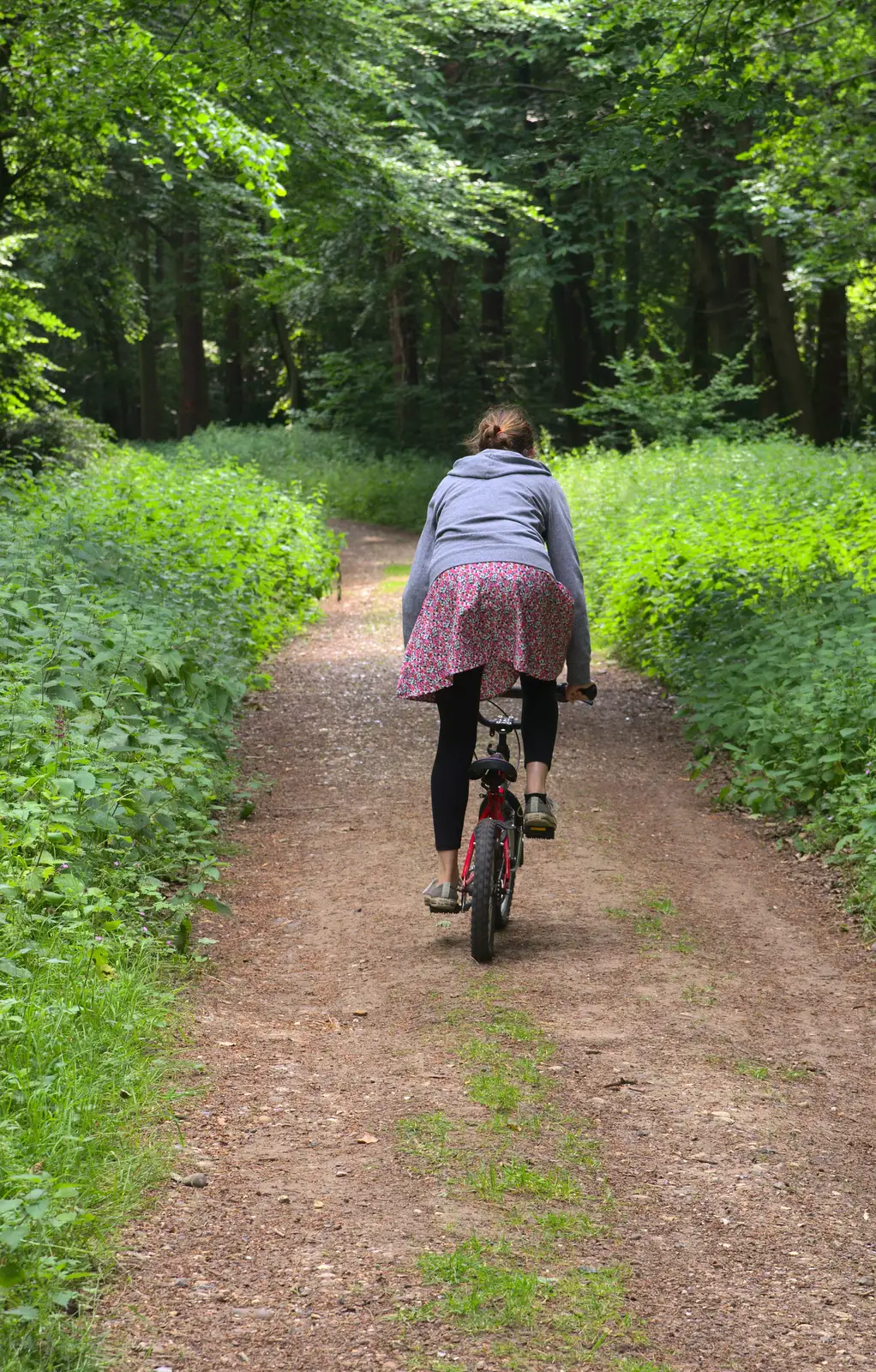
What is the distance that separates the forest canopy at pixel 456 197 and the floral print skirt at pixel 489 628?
283 inches

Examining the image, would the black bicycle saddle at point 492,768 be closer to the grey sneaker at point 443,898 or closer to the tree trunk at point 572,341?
the grey sneaker at point 443,898

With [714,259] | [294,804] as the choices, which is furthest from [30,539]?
[714,259]

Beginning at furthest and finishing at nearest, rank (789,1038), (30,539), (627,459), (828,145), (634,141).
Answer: (627,459), (828,145), (634,141), (30,539), (789,1038)

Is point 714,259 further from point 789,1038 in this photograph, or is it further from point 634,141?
point 789,1038

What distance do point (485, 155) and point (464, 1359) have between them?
23.6m

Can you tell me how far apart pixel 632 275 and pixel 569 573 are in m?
31.7

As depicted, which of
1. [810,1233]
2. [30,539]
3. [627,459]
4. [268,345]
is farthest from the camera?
[268,345]

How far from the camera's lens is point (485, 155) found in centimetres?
2369

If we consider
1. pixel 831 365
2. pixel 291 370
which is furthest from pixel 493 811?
pixel 291 370

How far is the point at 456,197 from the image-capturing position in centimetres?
1758

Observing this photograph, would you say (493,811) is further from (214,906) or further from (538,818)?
(214,906)

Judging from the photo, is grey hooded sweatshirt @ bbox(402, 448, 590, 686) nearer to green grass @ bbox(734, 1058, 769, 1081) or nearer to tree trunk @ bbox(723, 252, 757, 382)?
green grass @ bbox(734, 1058, 769, 1081)

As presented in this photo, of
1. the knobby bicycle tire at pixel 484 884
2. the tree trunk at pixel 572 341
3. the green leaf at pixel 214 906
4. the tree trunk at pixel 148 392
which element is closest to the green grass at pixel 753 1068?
the knobby bicycle tire at pixel 484 884

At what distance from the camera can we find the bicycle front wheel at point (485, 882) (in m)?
4.90
